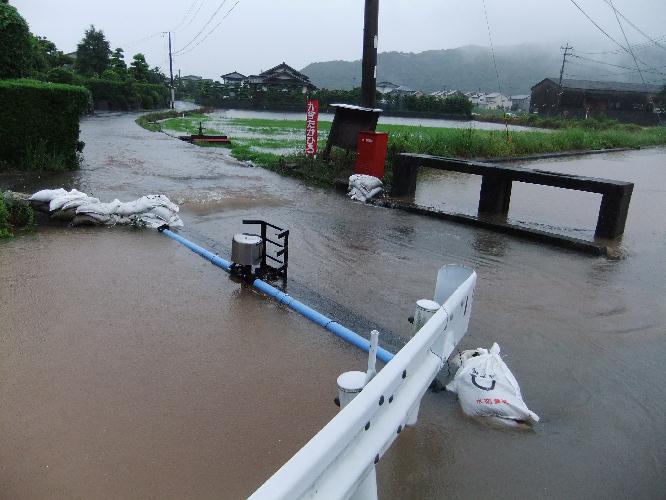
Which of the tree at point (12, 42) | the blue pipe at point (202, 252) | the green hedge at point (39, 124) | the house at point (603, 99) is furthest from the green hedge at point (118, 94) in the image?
the house at point (603, 99)

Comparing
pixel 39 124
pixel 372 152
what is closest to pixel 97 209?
pixel 39 124

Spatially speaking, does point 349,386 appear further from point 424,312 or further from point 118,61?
point 118,61

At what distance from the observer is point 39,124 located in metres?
10.8

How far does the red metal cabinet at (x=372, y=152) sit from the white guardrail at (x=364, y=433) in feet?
27.9

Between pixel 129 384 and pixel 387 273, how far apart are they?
3392 millimetres

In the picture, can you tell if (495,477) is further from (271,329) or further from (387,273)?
(387,273)

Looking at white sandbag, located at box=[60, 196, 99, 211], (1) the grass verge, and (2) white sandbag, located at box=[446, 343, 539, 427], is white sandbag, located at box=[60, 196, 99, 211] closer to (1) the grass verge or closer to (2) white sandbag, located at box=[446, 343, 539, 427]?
(1) the grass verge

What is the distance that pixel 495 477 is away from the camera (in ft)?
9.52

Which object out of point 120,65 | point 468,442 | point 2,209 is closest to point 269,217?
point 2,209

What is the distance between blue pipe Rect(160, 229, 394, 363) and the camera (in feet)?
13.8

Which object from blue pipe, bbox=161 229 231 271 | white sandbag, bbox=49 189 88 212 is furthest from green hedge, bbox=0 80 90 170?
blue pipe, bbox=161 229 231 271

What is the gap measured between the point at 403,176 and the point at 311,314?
21.2ft

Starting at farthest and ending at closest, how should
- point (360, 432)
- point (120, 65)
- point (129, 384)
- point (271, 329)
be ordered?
point (120, 65) → point (271, 329) → point (129, 384) → point (360, 432)

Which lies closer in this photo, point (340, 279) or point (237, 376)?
point (237, 376)
